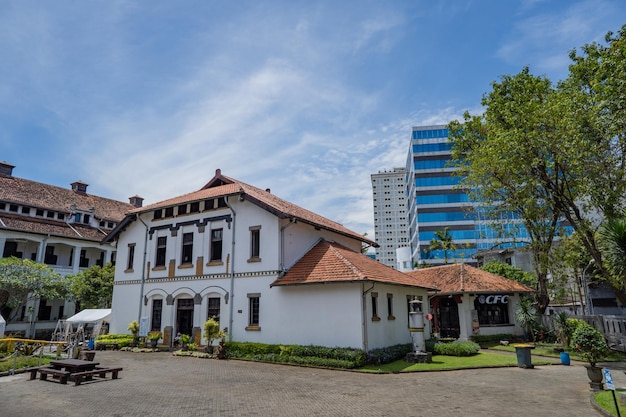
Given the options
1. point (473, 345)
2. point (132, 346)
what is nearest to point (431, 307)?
point (473, 345)

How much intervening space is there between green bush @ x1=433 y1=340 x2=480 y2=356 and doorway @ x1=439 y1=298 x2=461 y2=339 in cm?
609

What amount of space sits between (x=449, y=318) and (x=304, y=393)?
1830 cm

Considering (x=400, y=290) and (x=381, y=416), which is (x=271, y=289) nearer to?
(x=400, y=290)

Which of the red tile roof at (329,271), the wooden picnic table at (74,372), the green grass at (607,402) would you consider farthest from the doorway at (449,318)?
the wooden picnic table at (74,372)

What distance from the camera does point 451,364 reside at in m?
17.6

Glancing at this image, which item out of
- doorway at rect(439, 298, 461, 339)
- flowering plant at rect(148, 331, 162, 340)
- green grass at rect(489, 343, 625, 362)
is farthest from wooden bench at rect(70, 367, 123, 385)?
doorway at rect(439, 298, 461, 339)

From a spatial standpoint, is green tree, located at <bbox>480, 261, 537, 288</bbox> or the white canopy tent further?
green tree, located at <bbox>480, 261, 537, 288</bbox>

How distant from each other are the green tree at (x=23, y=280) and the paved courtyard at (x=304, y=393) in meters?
16.5

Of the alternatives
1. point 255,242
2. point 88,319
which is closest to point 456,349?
point 255,242

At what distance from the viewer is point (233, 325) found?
2158cm

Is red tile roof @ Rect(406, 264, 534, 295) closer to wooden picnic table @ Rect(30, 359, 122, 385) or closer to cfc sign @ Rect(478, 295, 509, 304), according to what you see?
cfc sign @ Rect(478, 295, 509, 304)

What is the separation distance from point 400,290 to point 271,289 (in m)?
7.09

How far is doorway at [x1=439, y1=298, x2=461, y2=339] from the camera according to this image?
88.7 ft

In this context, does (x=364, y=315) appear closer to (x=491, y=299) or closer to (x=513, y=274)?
(x=491, y=299)
